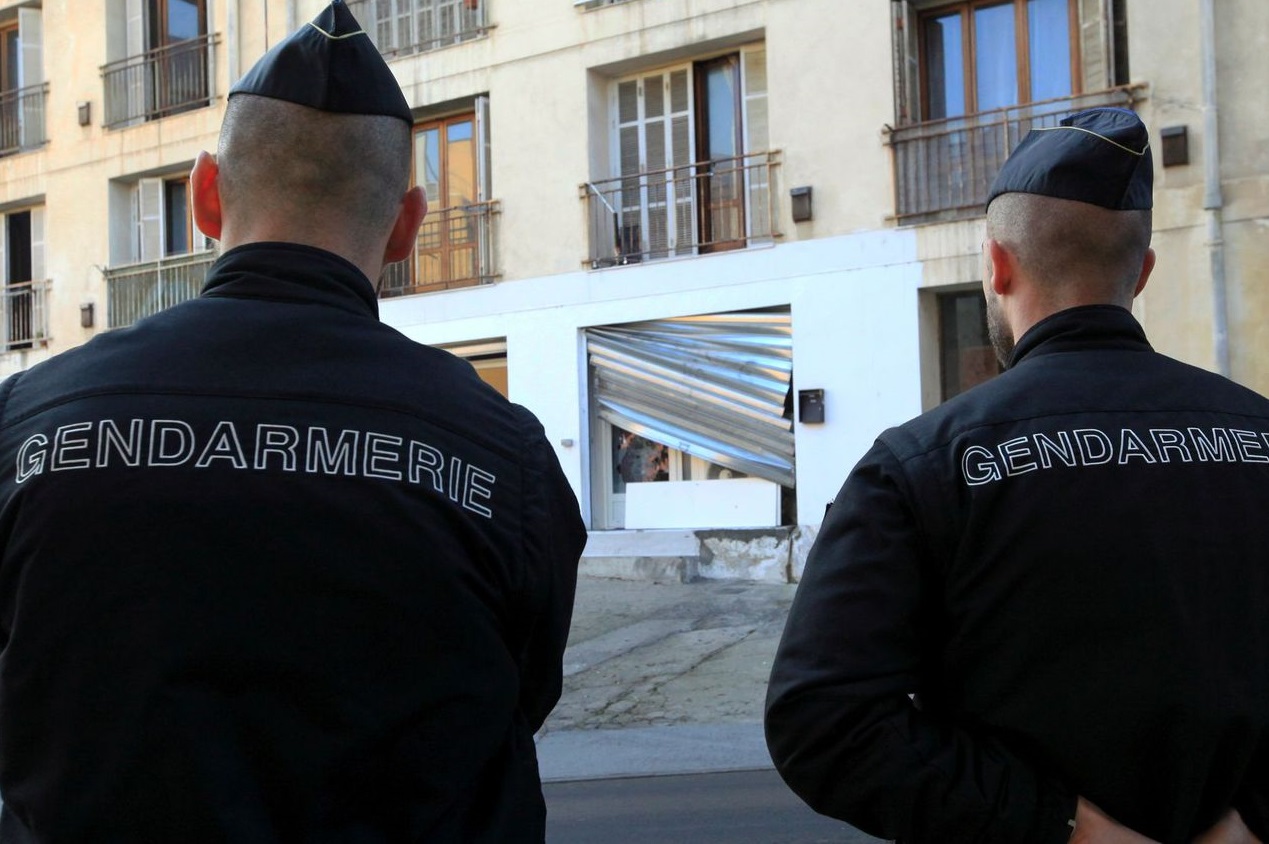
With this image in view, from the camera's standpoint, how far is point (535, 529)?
1.70 metres

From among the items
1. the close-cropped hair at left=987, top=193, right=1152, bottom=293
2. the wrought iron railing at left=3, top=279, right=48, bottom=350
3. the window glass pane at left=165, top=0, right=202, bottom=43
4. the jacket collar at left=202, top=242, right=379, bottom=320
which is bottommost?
the jacket collar at left=202, top=242, right=379, bottom=320

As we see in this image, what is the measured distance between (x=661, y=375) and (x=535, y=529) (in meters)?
13.3

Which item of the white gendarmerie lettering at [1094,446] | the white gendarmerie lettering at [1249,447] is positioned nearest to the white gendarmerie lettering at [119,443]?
the white gendarmerie lettering at [1094,446]

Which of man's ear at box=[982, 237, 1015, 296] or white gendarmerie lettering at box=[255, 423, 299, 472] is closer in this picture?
white gendarmerie lettering at box=[255, 423, 299, 472]

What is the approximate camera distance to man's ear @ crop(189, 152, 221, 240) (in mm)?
1776

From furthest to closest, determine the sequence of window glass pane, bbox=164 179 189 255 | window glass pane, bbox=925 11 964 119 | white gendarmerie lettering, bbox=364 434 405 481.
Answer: window glass pane, bbox=164 179 189 255
window glass pane, bbox=925 11 964 119
white gendarmerie lettering, bbox=364 434 405 481

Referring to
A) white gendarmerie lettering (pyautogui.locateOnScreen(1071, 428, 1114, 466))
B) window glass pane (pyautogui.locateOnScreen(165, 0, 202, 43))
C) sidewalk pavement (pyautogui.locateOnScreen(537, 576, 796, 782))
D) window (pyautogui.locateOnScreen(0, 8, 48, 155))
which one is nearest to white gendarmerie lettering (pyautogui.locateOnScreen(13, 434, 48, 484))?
white gendarmerie lettering (pyautogui.locateOnScreen(1071, 428, 1114, 466))

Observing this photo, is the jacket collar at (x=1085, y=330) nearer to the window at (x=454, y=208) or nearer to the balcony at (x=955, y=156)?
the balcony at (x=955, y=156)

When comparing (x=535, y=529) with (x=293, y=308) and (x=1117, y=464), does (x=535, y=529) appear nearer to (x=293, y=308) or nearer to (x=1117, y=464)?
(x=293, y=308)

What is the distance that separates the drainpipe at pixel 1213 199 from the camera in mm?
12039

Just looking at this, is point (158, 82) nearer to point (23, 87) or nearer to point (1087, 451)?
point (23, 87)

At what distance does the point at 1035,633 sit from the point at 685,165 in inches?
538

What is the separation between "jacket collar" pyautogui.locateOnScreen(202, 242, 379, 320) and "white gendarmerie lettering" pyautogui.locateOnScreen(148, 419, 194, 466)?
23cm

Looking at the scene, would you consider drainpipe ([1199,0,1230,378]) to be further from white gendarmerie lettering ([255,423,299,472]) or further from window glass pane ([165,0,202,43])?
window glass pane ([165,0,202,43])
